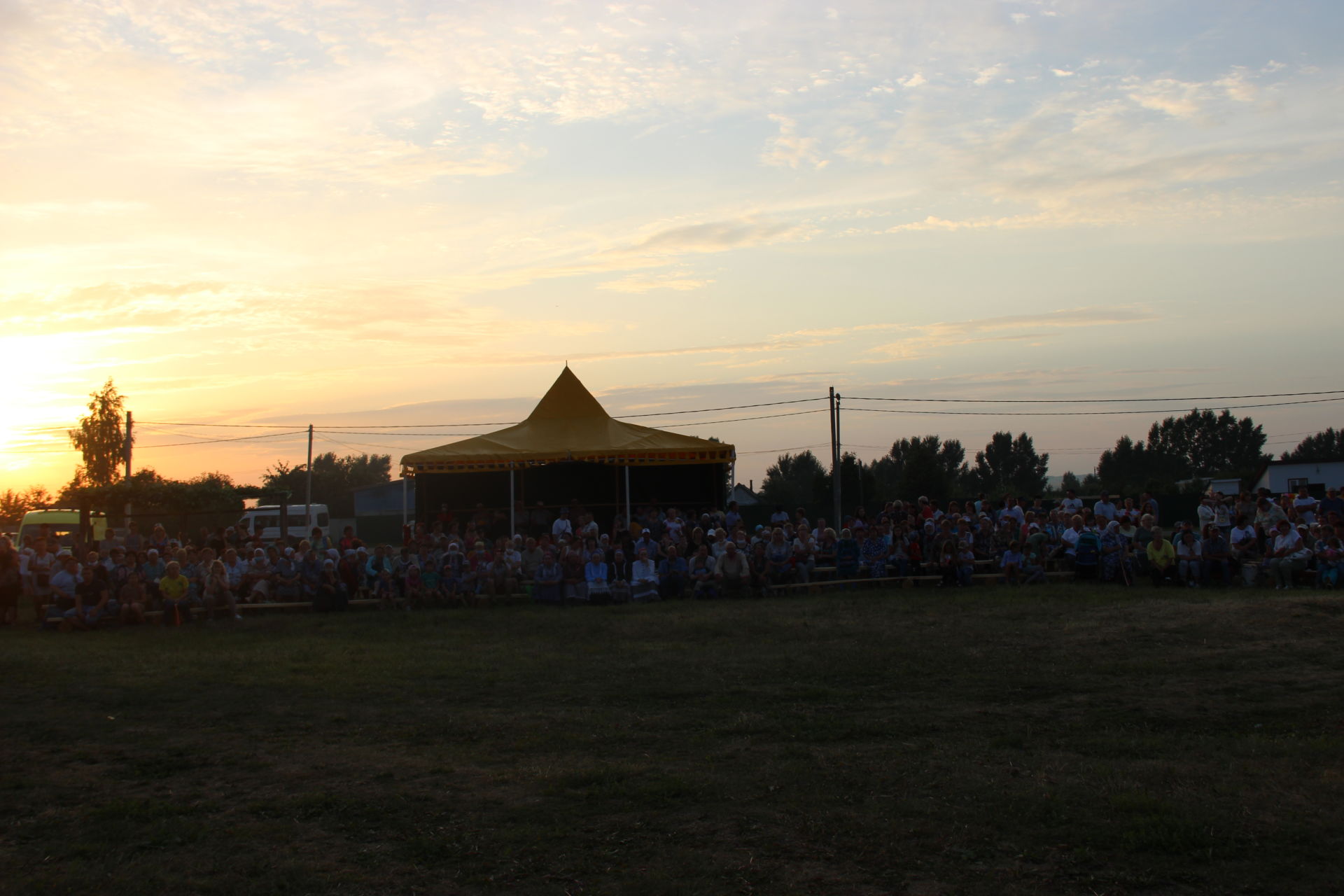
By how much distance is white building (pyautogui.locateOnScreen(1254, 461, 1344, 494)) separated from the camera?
43.0 meters

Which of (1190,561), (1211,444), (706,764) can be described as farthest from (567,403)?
(1211,444)

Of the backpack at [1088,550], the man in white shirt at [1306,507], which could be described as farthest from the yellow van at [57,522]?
the man in white shirt at [1306,507]

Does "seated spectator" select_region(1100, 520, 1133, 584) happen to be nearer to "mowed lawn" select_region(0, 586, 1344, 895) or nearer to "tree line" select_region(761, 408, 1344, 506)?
"mowed lawn" select_region(0, 586, 1344, 895)

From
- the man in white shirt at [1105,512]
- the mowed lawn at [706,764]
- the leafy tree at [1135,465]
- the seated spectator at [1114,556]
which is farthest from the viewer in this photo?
the leafy tree at [1135,465]

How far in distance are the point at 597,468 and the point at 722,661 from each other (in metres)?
13.7

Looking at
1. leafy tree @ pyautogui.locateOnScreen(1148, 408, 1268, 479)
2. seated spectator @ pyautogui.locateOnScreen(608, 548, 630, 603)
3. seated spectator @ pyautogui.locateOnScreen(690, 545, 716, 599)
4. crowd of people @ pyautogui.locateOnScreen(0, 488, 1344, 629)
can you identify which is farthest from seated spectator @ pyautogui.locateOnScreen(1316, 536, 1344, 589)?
leafy tree @ pyautogui.locateOnScreen(1148, 408, 1268, 479)

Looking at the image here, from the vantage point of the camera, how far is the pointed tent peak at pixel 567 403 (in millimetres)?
23781

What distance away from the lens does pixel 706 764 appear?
21.5ft

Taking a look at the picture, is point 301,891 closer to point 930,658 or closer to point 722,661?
point 722,661

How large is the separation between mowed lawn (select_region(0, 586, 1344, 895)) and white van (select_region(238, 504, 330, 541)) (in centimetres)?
2137

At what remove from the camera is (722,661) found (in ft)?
33.9

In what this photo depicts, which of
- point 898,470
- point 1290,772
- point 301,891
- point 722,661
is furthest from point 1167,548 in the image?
point 898,470

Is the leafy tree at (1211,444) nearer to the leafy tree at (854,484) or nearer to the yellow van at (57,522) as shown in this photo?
the leafy tree at (854,484)

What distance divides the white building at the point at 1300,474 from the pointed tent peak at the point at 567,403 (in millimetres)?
29742
